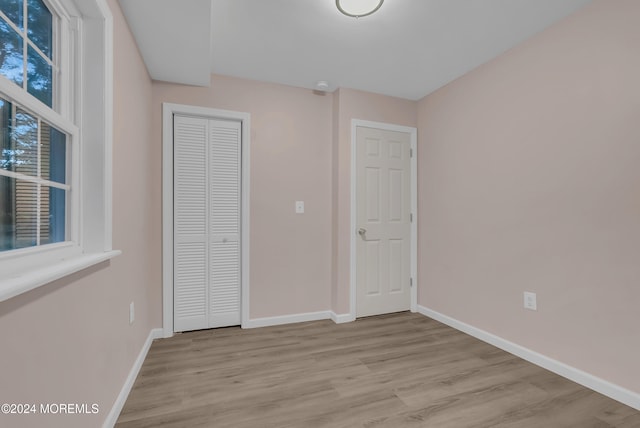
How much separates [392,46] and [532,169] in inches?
57.1

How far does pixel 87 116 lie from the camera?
1.41 meters

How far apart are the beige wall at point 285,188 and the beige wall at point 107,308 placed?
828 mm

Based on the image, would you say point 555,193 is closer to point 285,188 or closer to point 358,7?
point 358,7

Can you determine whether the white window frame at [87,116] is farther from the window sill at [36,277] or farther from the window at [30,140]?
the window sill at [36,277]

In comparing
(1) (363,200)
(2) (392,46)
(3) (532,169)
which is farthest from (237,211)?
(3) (532,169)

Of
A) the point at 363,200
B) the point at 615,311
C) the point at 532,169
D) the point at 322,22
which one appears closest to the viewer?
the point at 615,311

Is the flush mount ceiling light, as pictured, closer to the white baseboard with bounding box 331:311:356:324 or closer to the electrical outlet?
the electrical outlet

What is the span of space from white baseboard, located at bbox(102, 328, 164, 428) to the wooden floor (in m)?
0.04

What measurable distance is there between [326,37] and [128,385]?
8.92 ft

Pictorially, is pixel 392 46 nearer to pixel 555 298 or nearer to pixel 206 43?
pixel 206 43

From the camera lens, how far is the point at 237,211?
2924mm

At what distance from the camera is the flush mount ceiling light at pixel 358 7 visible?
184cm

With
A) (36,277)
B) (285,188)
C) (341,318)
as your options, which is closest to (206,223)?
(285,188)

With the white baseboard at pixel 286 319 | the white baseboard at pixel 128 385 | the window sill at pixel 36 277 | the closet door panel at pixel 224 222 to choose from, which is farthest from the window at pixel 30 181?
the white baseboard at pixel 286 319
